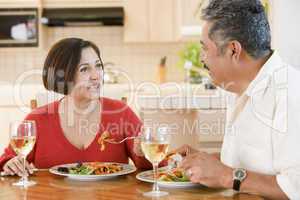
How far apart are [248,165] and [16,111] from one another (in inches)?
135

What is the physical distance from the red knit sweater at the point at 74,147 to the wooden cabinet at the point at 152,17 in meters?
2.69

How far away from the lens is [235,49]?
1.74 metres

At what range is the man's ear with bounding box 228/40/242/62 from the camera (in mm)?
1733

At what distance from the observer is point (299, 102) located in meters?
1.57

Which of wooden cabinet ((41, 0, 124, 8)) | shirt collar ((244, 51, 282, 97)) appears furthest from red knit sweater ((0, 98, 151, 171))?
wooden cabinet ((41, 0, 124, 8))

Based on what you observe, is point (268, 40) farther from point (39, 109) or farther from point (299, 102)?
point (39, 109)

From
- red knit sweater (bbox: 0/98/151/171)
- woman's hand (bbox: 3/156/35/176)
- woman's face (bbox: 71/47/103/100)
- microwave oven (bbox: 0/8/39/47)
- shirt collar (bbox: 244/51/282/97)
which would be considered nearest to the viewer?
shirt collar (bbox: 244/51/282/97)

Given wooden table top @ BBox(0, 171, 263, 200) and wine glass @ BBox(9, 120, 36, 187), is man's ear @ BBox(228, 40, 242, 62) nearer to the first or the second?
wooden table top @ BBox(0, 171, 263, 200)

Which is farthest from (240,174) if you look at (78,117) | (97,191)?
(78,117)

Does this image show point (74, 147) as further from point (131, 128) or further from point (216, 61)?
point (216, 61)

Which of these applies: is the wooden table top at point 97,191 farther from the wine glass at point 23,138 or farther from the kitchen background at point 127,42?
the kitchen background at point 127,42

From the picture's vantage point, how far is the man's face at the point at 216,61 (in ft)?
5.84

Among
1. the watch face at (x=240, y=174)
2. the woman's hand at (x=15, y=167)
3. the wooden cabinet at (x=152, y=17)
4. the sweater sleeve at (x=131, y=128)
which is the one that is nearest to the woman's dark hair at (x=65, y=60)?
the sweater sleeve at (x=131, y=128)

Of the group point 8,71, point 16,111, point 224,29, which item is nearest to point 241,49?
point 224,29
